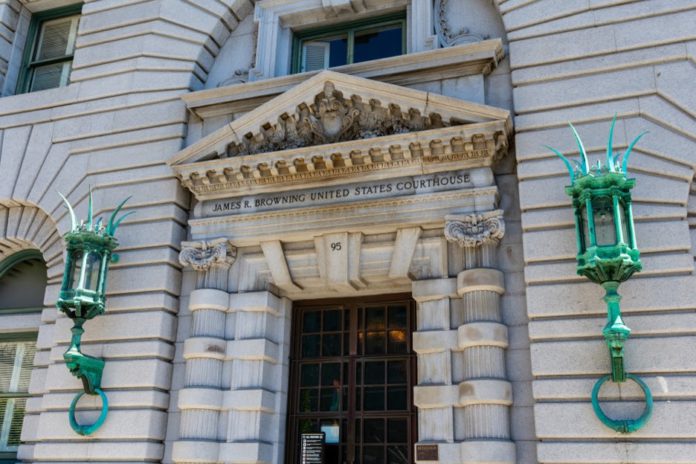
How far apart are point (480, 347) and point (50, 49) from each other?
41.4 feet

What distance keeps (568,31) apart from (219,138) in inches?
251

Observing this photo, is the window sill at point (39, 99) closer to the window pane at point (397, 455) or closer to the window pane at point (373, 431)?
the window pane at point (373, 431)

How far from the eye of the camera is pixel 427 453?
10898 millimetres

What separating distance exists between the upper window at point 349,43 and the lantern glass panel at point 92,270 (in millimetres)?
5565

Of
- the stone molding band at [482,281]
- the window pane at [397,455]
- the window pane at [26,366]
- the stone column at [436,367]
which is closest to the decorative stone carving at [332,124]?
the stone molding band at [482,281]

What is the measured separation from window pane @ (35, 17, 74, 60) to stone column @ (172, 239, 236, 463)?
7.01m

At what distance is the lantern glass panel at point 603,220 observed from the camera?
1000 cm

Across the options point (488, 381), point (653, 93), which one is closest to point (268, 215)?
Answer: point (488, 381)

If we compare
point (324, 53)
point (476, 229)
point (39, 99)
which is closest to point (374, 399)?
point (476, 229)

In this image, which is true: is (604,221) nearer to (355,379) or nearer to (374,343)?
(374,343)

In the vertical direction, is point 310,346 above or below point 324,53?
below

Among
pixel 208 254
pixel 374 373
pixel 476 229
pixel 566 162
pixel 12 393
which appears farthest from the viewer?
pixel 12 393

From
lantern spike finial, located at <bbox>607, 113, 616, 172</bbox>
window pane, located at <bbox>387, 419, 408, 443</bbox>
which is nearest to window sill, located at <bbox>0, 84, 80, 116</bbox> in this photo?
window pane, located at <bbox>387, 419, 408, 443</bbox>

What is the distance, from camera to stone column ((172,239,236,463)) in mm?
12008
